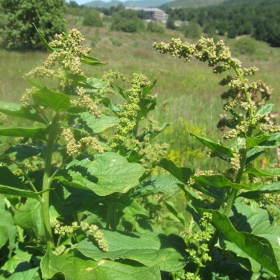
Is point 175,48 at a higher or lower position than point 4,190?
higher

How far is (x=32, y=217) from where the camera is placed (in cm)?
158

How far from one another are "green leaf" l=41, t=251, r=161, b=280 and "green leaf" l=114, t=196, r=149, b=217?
0.30m

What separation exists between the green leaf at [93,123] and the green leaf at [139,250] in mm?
479

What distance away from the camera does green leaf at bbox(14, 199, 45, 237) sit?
1570mm

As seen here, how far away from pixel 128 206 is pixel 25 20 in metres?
29.3

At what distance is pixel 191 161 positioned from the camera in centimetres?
494

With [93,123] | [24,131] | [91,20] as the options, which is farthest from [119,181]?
[91,20]

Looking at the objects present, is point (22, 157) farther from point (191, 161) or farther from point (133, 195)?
point (191, 161)

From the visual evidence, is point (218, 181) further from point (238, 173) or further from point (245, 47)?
point (245, 47)

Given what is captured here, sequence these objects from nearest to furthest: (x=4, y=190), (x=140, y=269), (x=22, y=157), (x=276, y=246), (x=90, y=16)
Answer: (x=4, y=190) → (x=140, y=269) → (x=276, y=246) → (x=22, y=157) → (x=90, y=16)

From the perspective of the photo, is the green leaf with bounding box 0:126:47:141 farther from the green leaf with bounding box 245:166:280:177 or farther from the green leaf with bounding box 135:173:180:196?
the green leaf with bounding box 245:166:280:177

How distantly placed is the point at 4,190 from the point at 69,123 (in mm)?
362

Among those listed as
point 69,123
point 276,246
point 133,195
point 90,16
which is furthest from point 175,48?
point 90,16

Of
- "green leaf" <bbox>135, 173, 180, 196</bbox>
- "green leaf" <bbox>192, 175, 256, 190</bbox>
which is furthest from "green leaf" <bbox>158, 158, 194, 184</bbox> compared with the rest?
"green leaf" <bbox>135, 173, 180, 196</bbox>
